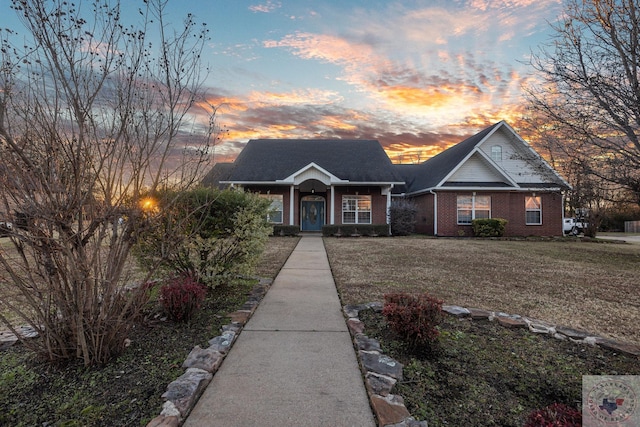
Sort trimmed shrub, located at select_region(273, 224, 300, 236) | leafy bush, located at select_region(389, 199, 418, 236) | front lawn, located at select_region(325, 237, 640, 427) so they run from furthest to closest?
1. leafy bush, located at select_region(389, 199, 418, 236)
2. trimmed shrub, located at select_region(273, 224, 300, 236)
3. front lawn, located at select_region(325, 237, 640, 427)

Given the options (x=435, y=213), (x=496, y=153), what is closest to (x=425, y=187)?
(x=435, y=213)

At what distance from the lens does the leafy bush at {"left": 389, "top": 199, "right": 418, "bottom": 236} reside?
19359 millimetres

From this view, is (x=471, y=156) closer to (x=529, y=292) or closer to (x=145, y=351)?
(x=529, y=292)

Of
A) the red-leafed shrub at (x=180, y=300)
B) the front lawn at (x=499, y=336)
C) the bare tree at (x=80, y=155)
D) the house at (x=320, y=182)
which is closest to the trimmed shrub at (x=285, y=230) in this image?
the house at (x=320, y=182)

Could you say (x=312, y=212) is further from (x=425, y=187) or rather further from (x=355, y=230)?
(x=425, y=187)

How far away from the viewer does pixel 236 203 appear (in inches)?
209

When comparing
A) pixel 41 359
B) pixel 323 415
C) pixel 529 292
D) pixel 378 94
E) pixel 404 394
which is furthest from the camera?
pixel 378 94

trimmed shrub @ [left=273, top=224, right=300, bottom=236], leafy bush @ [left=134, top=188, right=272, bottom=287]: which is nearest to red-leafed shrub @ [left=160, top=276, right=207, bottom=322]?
leafy bush @ [left=134, top=188, right=272, bottom=287]

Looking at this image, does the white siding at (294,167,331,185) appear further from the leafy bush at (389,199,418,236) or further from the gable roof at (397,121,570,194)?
the gable roof at (397,121,570,194)

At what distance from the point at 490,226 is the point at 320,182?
32.9 ft

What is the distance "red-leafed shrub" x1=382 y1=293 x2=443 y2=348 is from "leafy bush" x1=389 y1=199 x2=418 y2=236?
16308 mm

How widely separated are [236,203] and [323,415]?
3.70 metres

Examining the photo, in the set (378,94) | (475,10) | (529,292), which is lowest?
(529,292)

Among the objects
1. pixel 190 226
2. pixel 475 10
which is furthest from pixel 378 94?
pixel 190 226
